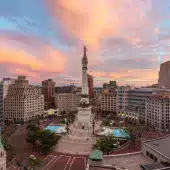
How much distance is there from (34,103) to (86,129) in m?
57.3

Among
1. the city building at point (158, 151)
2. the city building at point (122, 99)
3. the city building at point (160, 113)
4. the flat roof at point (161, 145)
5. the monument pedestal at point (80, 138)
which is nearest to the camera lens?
the city building at point (158, 151)

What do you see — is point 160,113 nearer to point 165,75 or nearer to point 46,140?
A: point 46,140

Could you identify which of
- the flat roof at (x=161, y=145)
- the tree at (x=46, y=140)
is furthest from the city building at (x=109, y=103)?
the flat roof at (x=161, y=145)

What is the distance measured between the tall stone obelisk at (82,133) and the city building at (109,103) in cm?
5367

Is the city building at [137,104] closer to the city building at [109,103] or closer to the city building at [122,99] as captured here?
the city building at [122,99]

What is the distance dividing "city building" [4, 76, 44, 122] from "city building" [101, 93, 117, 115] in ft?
166

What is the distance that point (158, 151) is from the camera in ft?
118

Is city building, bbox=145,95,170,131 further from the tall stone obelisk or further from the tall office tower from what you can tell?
the tall office tower

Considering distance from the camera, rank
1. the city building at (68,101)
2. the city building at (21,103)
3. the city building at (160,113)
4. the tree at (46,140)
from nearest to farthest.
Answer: the tree at (46,140) < the city building at (160,113) < the city building at (21,103) < the city building at (68,101)

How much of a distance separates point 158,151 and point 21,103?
101m

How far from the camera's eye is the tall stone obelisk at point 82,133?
67525 millimetres

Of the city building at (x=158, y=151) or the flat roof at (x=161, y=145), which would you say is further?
the flat roof at (x=161, y=145)

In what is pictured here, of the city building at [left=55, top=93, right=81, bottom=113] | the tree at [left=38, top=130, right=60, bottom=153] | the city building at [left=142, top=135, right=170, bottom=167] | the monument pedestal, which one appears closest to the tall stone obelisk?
the monument pedestal

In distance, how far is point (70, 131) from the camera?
83.8 metres
